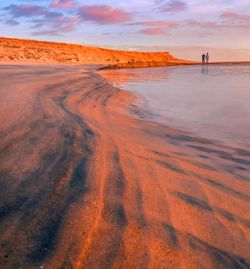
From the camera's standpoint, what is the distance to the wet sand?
1.78 meters

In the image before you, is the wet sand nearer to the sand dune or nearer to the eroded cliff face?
the eroded cliff face

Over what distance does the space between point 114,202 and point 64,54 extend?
1728 inches

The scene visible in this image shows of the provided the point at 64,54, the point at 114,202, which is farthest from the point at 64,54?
the point at 114,202

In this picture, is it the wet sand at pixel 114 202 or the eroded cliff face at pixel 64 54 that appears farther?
the eroded cliff face at pixel 64 54

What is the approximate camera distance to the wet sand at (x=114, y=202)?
1777 millimetres

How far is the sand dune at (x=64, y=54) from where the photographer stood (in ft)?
117

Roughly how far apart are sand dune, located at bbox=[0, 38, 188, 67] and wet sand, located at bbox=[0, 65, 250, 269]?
94.6ft

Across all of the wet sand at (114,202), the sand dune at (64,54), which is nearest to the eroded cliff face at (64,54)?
the sand dune at (64,54)

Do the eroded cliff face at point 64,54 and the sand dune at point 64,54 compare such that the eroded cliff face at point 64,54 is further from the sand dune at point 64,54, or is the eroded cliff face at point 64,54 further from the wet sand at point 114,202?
the wet sand at point 114,202

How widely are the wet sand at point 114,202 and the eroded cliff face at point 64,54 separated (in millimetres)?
28638

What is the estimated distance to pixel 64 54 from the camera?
44375mm

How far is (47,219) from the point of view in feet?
6.48

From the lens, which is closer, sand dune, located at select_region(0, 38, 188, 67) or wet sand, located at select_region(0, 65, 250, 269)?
wet sand, located at select_region(0, 65, 250, 269)

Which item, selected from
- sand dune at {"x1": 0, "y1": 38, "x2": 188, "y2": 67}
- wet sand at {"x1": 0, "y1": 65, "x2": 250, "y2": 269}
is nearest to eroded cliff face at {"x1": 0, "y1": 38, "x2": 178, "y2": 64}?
sand dune at {"x1": 0, "y1": 38, "x2": 188, "y2": 67}
